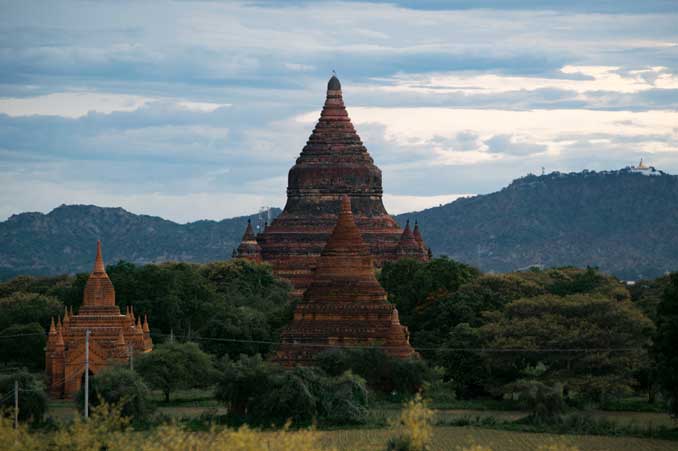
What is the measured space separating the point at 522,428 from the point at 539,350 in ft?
32.1

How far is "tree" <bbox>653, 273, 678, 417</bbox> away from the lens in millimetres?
62469

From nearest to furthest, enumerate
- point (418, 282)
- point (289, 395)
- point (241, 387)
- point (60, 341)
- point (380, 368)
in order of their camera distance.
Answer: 1. point (289, 395)
2. point (241, 387)
3. point (380, 368)
4. point (60, 341)
5. point (418, 282)

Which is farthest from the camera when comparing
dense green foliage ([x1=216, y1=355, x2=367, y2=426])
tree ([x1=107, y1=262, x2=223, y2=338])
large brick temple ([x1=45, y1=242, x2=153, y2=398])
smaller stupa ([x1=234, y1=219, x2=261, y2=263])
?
smaller stupa ([x1=234, y1=219, x2=261, y2=263])

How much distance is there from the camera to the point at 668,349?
6344cm

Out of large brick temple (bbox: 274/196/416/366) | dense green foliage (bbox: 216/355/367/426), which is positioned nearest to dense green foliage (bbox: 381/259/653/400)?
large brick temple (bbox: 274/196/416/366)

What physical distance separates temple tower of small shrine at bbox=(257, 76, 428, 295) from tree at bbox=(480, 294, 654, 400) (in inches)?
1407

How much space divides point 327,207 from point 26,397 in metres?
53.0

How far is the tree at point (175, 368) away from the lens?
7356 cm

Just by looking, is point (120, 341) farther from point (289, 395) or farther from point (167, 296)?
point (167, 296)

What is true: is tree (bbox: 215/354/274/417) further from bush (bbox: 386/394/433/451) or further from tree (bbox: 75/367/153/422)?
bush (bbox: 386/394/433/451)

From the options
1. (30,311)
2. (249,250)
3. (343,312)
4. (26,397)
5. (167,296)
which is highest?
(249,250)

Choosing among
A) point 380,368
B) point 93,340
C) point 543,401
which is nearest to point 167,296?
point 93,340

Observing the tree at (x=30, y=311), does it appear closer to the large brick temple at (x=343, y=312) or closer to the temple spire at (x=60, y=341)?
the temple spire at (x=60, y=341)

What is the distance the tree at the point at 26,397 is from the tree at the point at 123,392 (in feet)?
4.29
